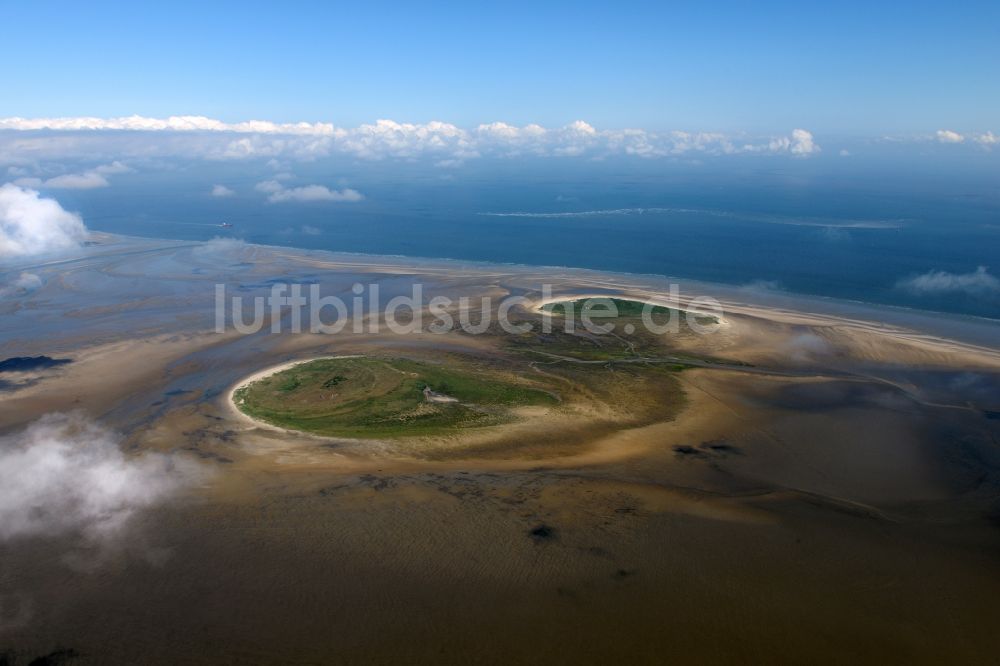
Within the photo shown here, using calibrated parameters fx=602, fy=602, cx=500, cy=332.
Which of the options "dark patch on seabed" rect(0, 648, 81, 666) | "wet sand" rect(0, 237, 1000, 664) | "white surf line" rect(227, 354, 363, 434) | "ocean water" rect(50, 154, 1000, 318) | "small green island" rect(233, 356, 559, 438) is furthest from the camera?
"ocean water" rect(50, 154, 1000, 318)

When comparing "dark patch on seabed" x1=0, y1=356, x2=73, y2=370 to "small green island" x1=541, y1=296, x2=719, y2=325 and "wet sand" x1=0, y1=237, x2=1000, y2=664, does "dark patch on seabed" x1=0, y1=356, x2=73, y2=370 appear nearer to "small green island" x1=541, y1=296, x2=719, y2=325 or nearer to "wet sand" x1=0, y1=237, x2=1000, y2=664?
"wet sand" x1=0, y1=237, x2=1000, y2=664

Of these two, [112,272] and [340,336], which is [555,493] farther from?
[112,272]

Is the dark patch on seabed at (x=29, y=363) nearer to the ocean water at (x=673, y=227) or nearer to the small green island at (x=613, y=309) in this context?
the small green island at (x=613, y=309)

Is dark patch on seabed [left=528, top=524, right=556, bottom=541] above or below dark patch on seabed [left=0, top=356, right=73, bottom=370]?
below

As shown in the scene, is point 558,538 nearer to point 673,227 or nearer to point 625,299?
point 625,299

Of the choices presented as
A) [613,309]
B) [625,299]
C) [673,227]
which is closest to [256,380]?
[613,309]

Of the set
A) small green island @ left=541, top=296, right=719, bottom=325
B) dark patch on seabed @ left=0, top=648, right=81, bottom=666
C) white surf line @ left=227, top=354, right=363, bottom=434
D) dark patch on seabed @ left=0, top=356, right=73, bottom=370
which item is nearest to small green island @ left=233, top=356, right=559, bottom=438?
white surf line @ left=227, top=354, right=363, bottom=434

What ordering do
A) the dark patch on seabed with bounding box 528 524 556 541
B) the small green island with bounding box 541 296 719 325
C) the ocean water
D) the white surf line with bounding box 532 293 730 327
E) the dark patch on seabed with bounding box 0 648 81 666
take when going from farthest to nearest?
the ocean water
the white surf line with bounding box 532 293 730 327
the small green island with bounding box 541 296 719 325
the dark patch on seabed with bounding box 528 524 556 541
the dark patch on seabed with bounding box 0 648 81 666
